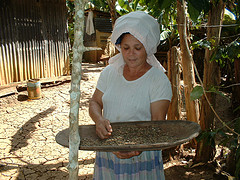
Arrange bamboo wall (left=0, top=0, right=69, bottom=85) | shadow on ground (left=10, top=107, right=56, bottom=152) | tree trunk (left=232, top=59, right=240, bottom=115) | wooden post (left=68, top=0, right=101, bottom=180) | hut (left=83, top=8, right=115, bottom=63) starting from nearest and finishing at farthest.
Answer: wooden post (left=68, top=0, right=101, bottom=180)
shadow on ground (left=10, top=107, right=56, bottom=152)
tree trunk (left=232, top=59, right=240, bottom=115)
bamboo wall (left=0, top=0, right=69, bottom=85)
hut (left=83, top=8, right=115, bottom=63)

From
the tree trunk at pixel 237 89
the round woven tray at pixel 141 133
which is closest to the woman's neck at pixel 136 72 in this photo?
the round woven tray at pixel 141 133

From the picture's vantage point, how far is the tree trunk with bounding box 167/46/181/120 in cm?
348

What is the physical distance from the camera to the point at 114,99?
1772 millimetres

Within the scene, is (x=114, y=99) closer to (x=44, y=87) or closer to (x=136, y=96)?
(x=136, y=96)

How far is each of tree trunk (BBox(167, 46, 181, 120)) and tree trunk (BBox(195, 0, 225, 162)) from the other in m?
0.58

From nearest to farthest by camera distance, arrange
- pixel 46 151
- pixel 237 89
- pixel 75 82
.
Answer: pixel 75 82, pixel 46 151, pixel 237 89

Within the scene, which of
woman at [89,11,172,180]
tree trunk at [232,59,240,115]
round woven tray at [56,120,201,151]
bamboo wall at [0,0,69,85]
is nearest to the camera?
round woven tray at [56,120,201,151]

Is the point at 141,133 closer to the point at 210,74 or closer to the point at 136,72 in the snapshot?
the point at 136,72

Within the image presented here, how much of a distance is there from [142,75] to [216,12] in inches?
60.2

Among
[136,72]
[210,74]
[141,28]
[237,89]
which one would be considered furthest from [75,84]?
[237,89]

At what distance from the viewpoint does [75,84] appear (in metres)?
0.85

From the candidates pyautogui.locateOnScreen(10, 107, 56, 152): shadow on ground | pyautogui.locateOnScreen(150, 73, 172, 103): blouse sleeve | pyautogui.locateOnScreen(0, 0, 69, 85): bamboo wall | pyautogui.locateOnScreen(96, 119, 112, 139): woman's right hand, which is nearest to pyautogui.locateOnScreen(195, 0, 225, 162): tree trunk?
pyautogui.locateOnScreen(150, 73, 172, 103): blouse sleeve

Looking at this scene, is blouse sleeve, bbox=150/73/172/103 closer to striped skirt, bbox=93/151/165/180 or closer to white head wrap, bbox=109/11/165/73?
white head wrap, bbox=109/11/165/73

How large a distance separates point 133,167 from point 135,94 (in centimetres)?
55
